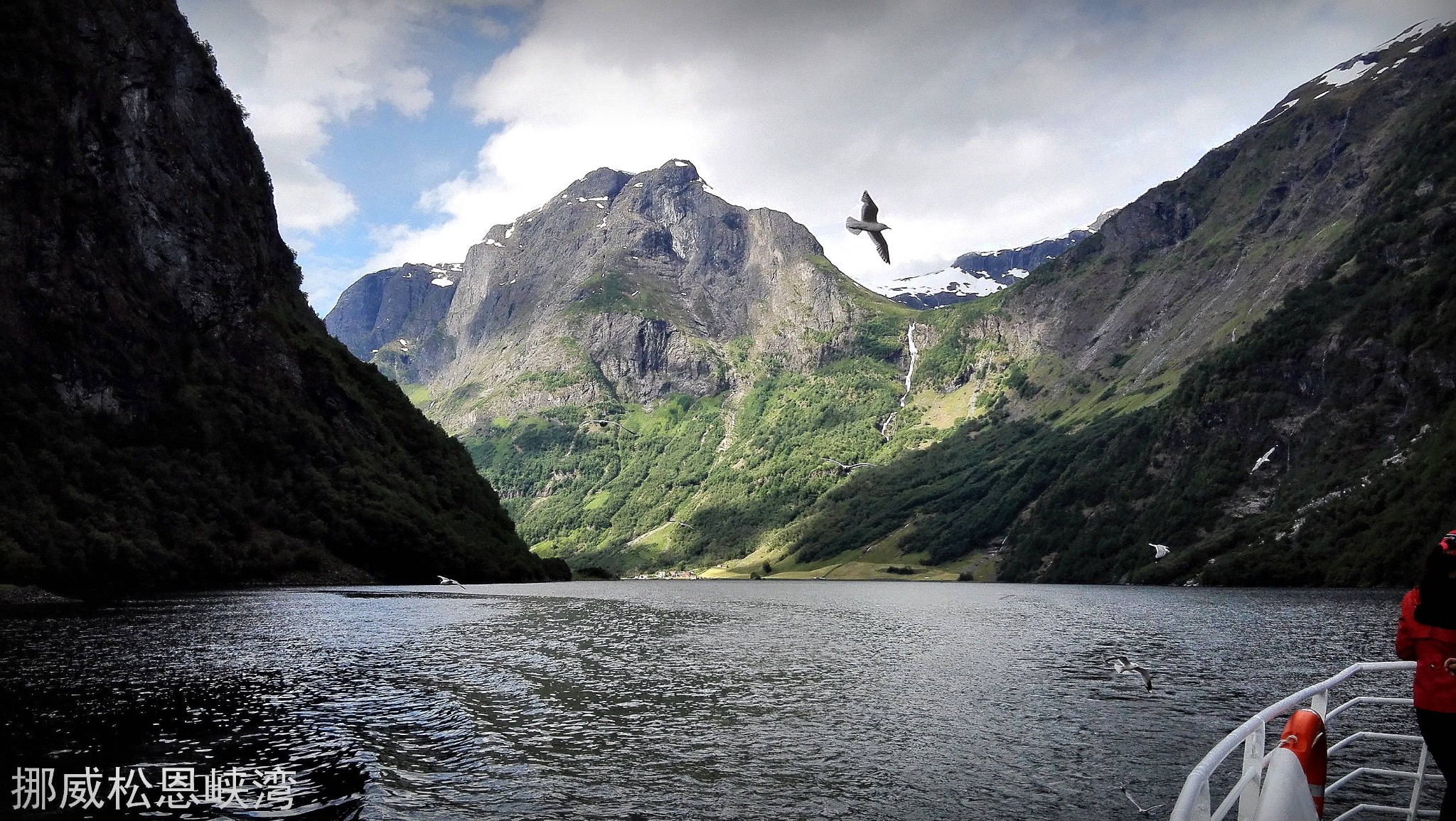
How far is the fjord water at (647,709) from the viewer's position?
26719 millimetres

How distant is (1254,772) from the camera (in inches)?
472

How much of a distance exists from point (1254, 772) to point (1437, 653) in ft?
13.5

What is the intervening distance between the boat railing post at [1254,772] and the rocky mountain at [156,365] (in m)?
125

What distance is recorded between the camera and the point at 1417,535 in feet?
499

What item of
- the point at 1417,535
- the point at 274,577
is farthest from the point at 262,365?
the point at 1417,535

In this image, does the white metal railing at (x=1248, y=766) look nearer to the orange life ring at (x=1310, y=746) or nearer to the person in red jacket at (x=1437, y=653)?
the orange life ring at (x=1310, y=746)

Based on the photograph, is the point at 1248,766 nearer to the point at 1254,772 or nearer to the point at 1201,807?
the point at 1254,772

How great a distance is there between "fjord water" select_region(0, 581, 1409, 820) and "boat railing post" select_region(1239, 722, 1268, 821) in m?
13.6

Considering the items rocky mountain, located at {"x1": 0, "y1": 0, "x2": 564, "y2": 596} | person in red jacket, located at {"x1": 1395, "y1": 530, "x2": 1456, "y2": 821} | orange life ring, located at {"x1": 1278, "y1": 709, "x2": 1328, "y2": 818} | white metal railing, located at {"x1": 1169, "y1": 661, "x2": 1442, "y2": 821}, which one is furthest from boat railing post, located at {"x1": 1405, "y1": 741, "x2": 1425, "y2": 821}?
rocky mountain, located at {"x1": 0, "y1": 0, "x2": 564, "y2": 596}

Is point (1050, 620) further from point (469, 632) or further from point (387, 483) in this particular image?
point (387, 483)

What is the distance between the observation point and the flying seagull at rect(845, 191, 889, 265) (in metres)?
49.3

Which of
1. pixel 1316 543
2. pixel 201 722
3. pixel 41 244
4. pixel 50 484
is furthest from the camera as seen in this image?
pixel 1316 543

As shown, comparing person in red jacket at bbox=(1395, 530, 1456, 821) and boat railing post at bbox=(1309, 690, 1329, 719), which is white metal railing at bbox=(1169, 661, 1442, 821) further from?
person in red jacket at bbox=(1395, 530, 1456, 821)

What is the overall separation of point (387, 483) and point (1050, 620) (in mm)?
139979
